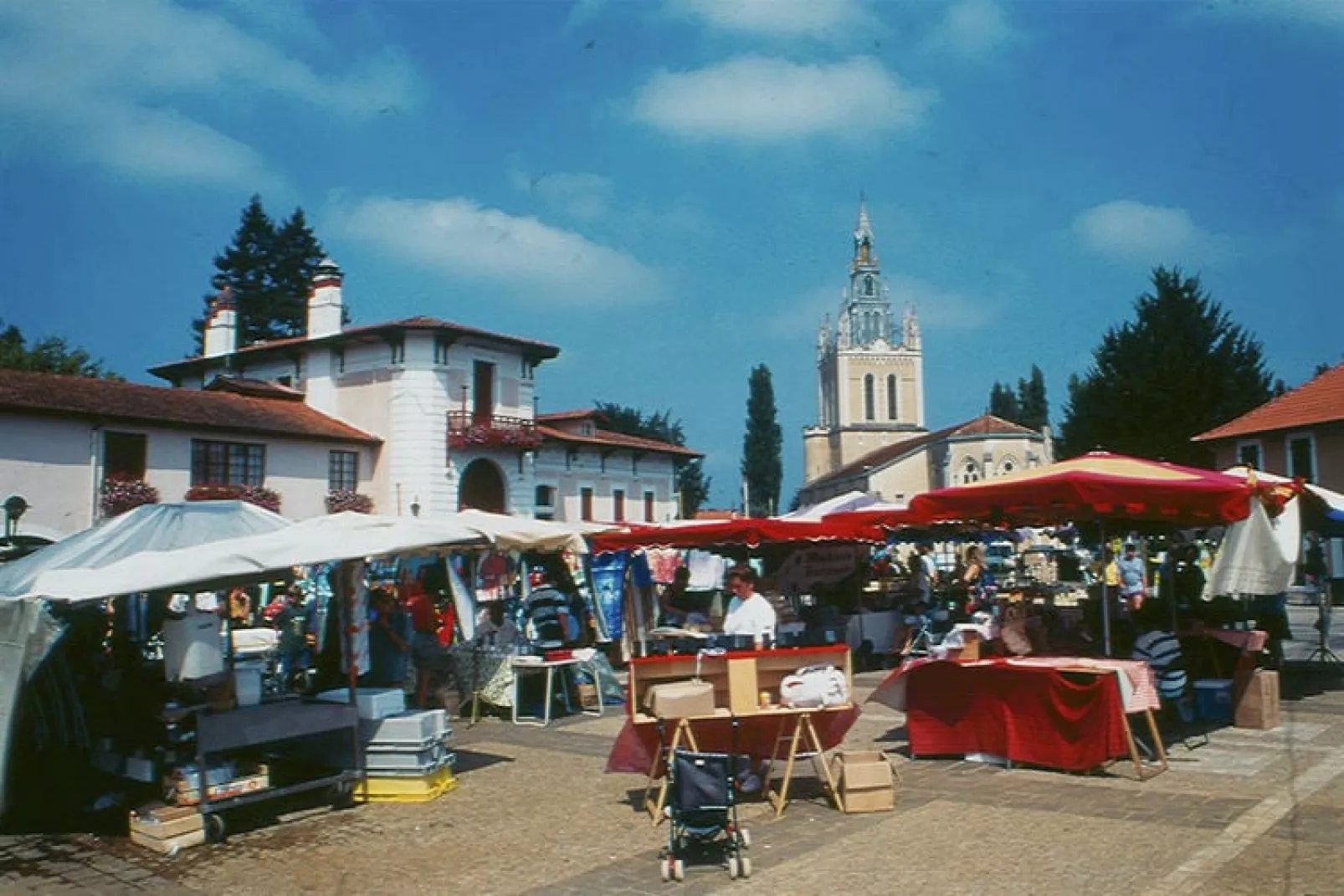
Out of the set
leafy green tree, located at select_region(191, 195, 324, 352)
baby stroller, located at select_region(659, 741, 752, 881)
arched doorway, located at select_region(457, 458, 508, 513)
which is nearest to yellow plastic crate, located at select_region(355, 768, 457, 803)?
baby stroller, located at select_region(659, 741, 752, 881)

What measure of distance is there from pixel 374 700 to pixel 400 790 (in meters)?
0.78

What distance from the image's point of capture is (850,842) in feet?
22.3

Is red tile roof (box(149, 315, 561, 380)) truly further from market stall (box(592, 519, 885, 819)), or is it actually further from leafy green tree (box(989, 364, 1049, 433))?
leafy green tree (box(989, 364, 1049, 433))

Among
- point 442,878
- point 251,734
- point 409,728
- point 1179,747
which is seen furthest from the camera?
point 1179,747

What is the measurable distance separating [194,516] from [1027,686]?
27.1 ft

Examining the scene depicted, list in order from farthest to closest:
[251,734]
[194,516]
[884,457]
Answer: [884,457] < [194,516] < [251,734]

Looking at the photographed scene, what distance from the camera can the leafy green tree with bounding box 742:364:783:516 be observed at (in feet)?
314

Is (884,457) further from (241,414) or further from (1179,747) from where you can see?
(1179,747)

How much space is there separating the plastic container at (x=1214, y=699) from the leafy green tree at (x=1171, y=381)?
3052cm

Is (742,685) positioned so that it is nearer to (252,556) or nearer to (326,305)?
(252,556)

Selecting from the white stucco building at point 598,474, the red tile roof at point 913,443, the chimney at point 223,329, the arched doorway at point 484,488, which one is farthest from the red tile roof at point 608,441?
the red tile roof at point 913,443

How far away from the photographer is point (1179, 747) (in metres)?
9.48

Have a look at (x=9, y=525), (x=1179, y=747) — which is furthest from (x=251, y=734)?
(x=9, y=525)

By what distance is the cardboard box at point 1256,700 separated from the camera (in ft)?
33.8
